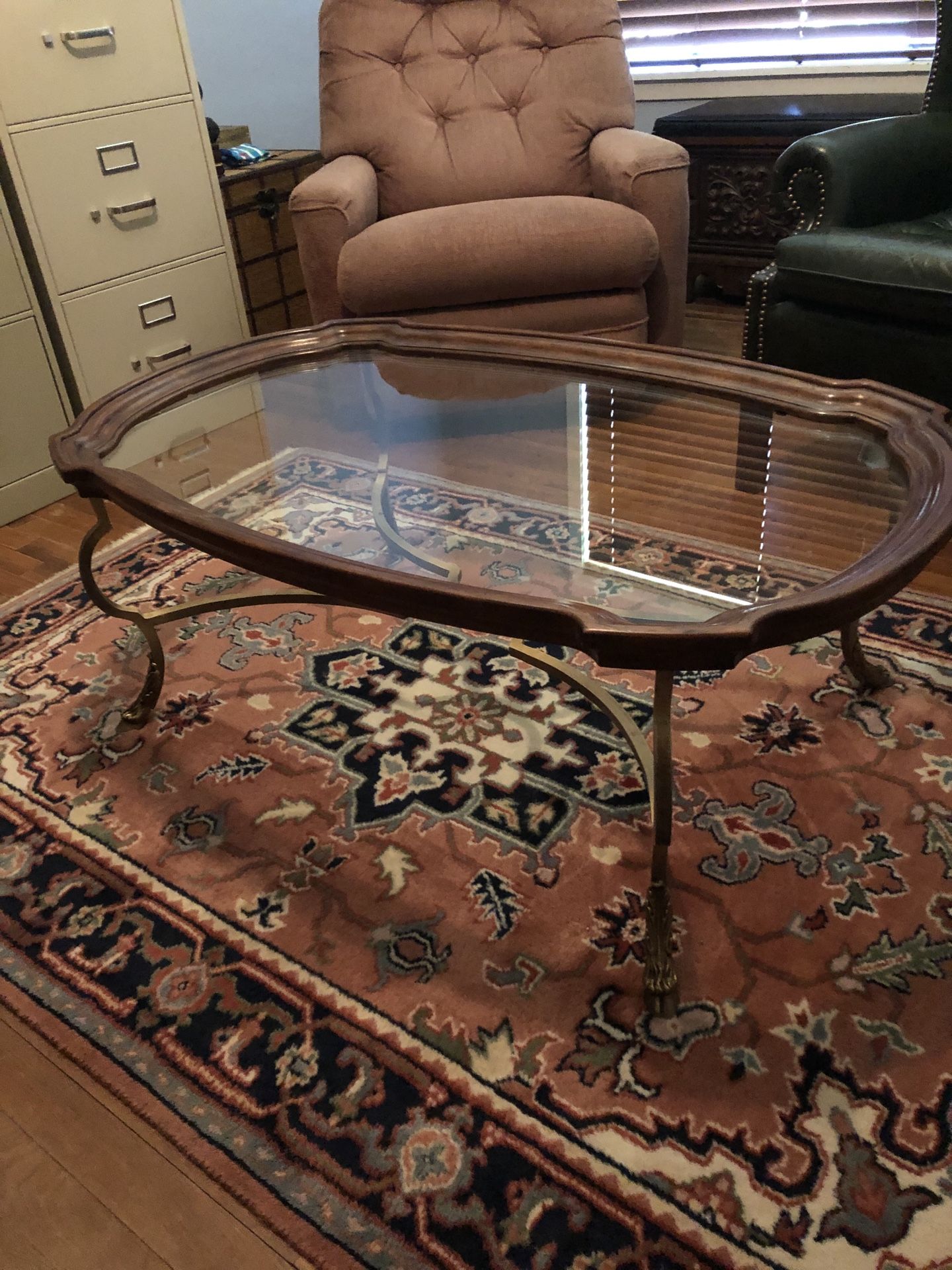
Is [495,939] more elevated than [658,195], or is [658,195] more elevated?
[658,195]

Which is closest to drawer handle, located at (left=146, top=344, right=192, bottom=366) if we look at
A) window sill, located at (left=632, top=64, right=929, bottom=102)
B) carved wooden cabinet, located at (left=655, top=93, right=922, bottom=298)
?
carved wooden cabinet, located at (left=655, top=93, right=922, bottom=298)

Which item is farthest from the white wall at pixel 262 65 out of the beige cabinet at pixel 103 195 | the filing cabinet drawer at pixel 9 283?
the filing cabinet drawer at pixel 9 283

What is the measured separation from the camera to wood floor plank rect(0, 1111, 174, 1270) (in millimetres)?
893

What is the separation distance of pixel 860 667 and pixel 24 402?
1.88m

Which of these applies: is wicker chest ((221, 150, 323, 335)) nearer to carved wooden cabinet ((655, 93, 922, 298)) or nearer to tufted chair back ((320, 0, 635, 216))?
tufted chair back ((320, 0, 635, 216))

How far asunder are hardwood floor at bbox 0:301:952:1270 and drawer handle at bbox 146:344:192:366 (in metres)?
1.83

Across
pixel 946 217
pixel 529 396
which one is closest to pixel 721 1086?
pixel 529 396

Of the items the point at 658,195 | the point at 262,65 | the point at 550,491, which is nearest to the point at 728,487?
the point at 550,491

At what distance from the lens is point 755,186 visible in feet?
9.16

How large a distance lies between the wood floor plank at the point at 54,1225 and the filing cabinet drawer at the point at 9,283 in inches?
70.8

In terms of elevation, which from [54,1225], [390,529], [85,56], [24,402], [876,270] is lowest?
[54,1225]

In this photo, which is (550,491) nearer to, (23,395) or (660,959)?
(660,959)

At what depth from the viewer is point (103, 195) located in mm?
2305

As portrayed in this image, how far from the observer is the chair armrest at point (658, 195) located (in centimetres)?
221
